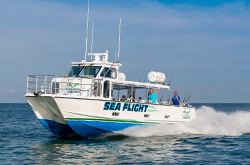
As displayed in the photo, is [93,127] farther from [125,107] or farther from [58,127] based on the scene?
[58,127]

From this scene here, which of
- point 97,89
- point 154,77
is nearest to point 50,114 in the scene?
point 97,89

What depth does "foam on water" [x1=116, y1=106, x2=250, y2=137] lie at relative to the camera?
57.1 feet

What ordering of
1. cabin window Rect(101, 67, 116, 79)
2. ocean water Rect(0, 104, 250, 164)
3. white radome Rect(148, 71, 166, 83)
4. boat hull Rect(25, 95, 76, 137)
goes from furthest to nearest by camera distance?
Answer: white radome Rect(148, 71, 166, 83) → cabin window Rect(101, 67, 116, 79) → boat hull Rect(25, 95, 76, 137) → ocean water Rect(0, 104, 250, 164)

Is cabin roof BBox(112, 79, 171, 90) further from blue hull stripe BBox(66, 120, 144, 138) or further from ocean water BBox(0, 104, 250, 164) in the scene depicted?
ocean water BBox(0, 104, 250, 164)

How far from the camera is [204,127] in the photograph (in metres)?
20.7

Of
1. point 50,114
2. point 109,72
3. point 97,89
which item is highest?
point 109,72

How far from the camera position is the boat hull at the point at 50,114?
14.5m

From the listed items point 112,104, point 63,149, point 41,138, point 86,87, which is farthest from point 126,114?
point 41,138

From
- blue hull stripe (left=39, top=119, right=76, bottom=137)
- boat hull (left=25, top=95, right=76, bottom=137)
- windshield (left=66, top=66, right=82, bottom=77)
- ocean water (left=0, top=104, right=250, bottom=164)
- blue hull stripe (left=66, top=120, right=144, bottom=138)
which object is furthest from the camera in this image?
windshield (left=66, top=66, right=82, bottom=77)

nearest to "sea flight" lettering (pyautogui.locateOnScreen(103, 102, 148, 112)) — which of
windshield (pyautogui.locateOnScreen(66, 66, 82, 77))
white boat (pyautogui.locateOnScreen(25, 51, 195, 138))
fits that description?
white boat (pyautogui.locateOnScreen(25, 51, 195, 138))

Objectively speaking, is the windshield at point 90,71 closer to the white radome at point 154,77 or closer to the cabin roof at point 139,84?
the cabin roof at point 139,84

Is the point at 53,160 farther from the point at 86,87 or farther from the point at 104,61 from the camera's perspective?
the point at 104,61

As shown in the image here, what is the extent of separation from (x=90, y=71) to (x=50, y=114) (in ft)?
10.2

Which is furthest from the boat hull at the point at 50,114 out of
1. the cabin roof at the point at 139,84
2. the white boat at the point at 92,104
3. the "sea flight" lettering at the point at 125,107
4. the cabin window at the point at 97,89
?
the cabin roof at the point at 139,84
